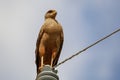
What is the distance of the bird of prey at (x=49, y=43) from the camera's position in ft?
24.9

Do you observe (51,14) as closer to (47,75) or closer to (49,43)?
(49,43)

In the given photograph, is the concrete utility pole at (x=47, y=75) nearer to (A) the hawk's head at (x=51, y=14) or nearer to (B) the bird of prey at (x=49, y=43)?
(B) the bird of prey at (x=49, y=43)

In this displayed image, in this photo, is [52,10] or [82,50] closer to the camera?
[82,50]

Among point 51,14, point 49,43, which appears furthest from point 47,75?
point 51,14

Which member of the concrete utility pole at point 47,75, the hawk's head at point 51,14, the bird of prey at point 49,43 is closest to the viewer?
the concrete utility pole at point 47,75

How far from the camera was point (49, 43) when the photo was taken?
25.3 feet

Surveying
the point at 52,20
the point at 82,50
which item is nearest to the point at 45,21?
the point at 52,20

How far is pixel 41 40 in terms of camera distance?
7.89m

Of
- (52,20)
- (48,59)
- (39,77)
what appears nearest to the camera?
(39,77)

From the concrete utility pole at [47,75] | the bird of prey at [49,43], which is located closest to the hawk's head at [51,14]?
the bird of prey at [49,43]

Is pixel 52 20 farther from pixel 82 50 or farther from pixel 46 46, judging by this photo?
pixel 82 50

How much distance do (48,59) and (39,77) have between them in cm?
112

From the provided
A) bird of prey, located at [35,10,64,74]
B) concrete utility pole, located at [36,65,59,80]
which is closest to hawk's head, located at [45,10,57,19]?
bird of prey, located at [35,10,64,74]

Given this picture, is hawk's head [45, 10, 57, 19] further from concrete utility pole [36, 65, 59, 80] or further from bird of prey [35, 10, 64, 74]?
concrete utility pole [36, 65, 59, 80]
